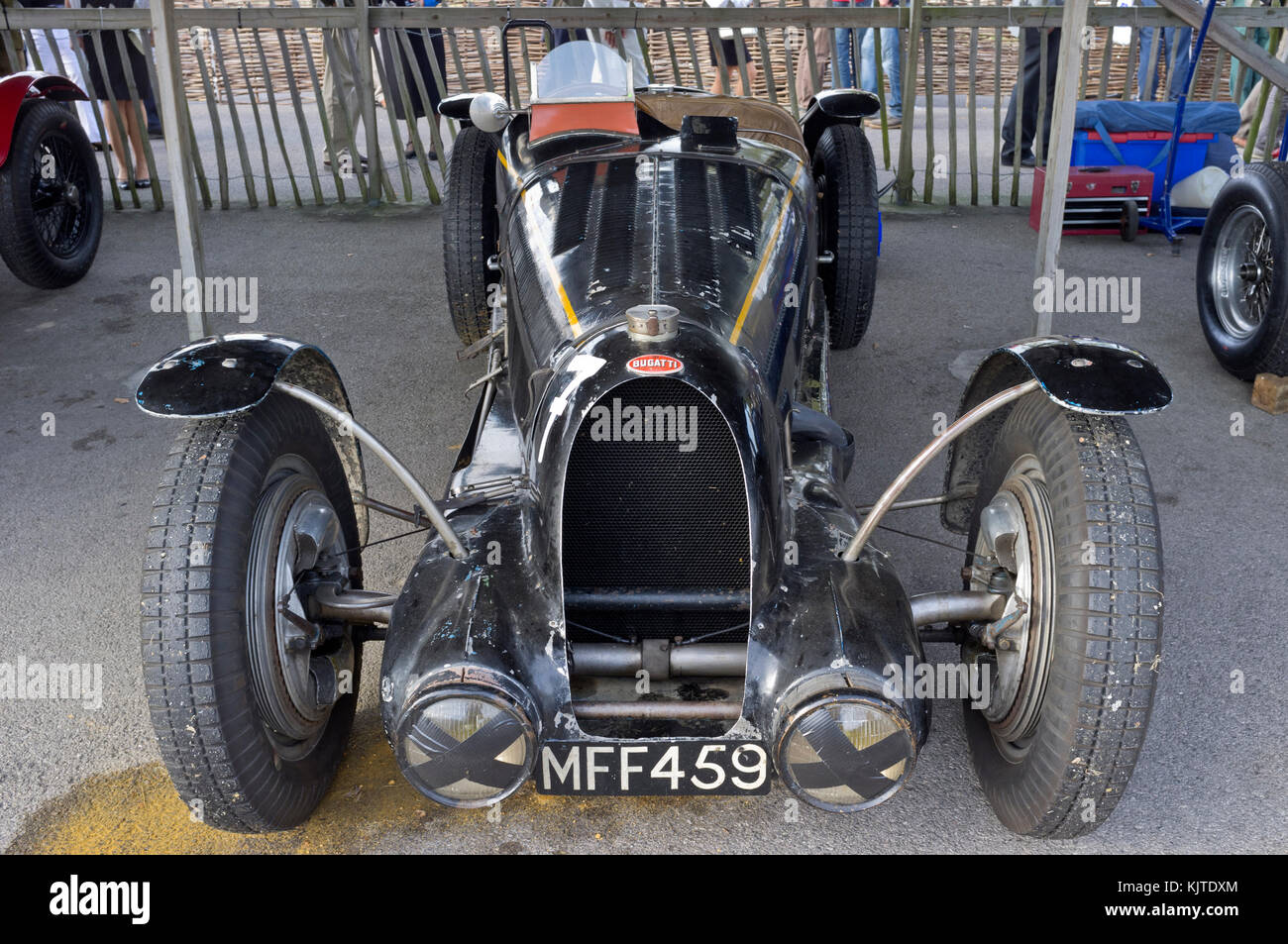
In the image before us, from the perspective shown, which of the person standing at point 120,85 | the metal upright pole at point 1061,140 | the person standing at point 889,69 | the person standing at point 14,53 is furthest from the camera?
the person standing at point 889,69

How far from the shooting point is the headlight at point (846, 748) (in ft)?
7.32

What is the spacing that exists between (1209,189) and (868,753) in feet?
20.9

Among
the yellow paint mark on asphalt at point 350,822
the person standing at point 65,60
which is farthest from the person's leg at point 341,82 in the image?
the yellow paint mark on asphalt at point 350,822

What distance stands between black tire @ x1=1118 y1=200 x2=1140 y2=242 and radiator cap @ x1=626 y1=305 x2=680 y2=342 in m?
5.69

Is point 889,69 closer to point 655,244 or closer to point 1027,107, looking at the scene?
point 1027,107

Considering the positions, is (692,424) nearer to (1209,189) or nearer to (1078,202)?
(1078,202)

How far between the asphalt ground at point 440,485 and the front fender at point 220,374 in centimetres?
104

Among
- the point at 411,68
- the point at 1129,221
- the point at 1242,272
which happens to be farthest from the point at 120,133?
the point at 1242,272

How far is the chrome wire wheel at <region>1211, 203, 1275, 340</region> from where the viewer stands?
16.7ft

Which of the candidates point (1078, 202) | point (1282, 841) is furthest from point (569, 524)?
point (1078, 202)

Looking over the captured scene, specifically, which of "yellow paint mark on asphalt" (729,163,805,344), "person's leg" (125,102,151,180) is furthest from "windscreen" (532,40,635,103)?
"person's leg" (125,102,151,180)

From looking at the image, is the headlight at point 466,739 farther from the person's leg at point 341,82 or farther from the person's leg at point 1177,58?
the person's leg at point 1177,58

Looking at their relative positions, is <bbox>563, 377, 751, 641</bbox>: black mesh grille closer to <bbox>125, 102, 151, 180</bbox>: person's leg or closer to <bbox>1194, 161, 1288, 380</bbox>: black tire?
<bbox>1194, 161, 1288, 380</bbox>: black tire
